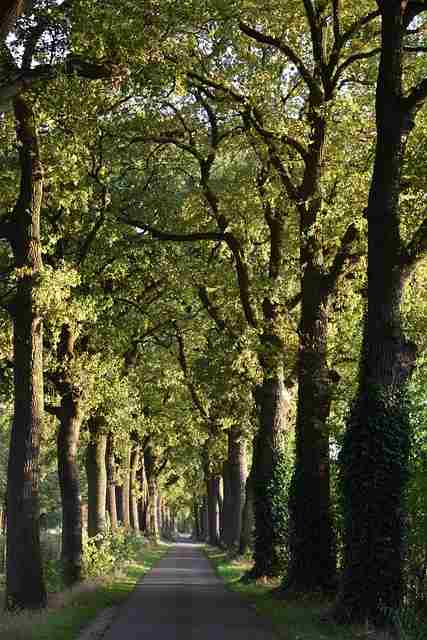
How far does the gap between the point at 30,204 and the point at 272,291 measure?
8.13 meters

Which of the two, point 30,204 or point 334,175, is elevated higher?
point 334,175

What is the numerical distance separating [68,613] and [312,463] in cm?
677

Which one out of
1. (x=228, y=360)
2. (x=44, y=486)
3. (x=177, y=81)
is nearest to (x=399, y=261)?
(x=177, y=81)

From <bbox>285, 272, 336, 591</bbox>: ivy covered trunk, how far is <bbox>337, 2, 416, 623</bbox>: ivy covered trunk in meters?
5.03

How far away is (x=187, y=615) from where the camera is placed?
788 inches

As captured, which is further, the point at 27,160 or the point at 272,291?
the point at 272,291

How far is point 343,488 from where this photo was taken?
1686cm

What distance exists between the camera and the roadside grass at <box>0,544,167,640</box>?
15.0 meters

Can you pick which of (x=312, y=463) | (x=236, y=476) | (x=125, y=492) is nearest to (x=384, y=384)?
(x=312, y=463)

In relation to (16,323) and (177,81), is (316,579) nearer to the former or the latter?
(16,323)

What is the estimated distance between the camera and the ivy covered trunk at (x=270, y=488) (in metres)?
27.3

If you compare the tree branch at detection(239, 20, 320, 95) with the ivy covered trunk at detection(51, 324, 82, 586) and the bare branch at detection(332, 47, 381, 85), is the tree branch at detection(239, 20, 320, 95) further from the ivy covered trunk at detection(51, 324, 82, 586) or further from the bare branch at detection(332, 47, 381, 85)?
the ivy covered trunk at detection(51, 324, 82, 586)

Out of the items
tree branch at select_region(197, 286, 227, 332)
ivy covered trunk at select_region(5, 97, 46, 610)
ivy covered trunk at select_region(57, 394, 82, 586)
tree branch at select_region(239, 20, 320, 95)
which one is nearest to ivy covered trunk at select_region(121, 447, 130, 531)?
tree branch at select_region(197, 286, 227, 332)

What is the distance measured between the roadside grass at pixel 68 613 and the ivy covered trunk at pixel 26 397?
0.91m
